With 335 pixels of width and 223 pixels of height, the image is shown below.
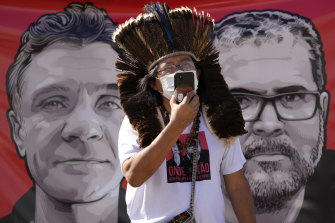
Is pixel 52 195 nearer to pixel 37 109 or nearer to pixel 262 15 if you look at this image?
pixel 37 109

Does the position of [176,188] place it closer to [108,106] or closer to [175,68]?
[175,68]

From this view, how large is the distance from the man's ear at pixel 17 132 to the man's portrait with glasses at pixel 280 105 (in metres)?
1.52

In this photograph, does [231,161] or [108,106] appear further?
[108,106]

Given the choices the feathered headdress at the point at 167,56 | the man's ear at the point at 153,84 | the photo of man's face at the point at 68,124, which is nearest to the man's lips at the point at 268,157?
the photo of man's face at the point at 68,124

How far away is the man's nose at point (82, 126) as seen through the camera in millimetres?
2941

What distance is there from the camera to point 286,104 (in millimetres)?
2920

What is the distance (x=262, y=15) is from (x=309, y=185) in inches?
49.5

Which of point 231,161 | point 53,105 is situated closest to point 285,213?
point 231,161

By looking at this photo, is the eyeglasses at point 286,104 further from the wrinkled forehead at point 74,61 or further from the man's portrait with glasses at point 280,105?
the wrinkled forehead at point 74,61

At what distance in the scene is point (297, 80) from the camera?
291 cm

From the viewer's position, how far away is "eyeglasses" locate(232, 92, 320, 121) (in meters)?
2.90

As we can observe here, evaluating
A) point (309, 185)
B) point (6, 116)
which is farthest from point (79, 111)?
point (309, 185)

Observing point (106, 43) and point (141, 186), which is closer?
Answer: point (141, 186)

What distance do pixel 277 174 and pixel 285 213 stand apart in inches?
11.3
